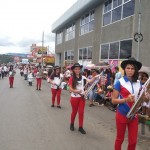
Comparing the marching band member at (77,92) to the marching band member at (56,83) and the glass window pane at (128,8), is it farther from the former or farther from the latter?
the glass window pane at (128,8)

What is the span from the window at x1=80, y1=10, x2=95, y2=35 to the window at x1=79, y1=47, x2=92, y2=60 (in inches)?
62.8

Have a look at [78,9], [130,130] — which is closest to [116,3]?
[78,9]

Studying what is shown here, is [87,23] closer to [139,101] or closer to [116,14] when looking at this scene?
[116,14]

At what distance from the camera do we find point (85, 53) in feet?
83.9

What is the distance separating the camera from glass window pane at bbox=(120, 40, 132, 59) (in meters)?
16.3

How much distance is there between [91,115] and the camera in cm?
1032

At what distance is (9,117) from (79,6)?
59.1ft

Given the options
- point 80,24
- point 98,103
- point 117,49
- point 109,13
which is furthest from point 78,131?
point 80,24

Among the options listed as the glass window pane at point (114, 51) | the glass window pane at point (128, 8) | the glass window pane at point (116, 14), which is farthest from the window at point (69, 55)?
the glass window pane at point (128, 8)

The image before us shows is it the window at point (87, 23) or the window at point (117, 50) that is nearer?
the window at point (117, 50)

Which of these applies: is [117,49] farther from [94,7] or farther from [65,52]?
[65,52]

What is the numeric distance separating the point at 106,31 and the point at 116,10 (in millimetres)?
1868

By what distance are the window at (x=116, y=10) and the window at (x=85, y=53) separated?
12.3 feet

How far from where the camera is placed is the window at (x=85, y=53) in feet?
78.9
